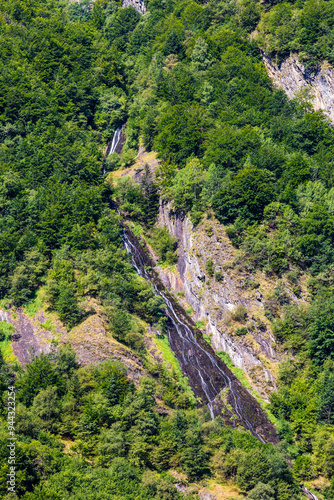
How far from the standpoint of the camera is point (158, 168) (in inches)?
4208

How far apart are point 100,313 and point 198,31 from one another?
259 ft

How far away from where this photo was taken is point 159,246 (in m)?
98.9

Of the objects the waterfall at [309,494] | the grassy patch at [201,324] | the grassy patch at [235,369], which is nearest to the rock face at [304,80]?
the grassy patch at [201,324]

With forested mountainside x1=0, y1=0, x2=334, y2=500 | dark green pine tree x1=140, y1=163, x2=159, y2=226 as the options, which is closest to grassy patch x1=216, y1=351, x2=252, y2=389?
forested mountainside x1=0, y1=0, x2=334, y2=500

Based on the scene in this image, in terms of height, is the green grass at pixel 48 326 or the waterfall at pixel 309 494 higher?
the waterfall at pixel 309 494

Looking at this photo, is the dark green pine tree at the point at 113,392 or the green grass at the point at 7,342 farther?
the green grass at the point at 7,342

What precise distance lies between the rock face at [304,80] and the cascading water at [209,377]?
4952 centimetres

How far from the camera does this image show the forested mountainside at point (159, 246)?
2475 inches

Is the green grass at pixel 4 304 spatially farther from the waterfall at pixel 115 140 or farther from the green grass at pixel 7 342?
the waterfall at pixel 115 140

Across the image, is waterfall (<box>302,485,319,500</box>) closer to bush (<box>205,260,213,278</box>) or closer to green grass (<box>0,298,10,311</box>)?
bush (<box>205,260,213,278</box>)

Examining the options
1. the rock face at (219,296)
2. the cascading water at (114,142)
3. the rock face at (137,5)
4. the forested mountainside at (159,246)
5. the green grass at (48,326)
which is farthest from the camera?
the rock face at (137,5)

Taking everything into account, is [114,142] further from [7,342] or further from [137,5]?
[137,5]

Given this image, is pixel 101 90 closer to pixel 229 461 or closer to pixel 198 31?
pixel 198 31

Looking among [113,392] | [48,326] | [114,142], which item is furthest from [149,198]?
[113,392]
